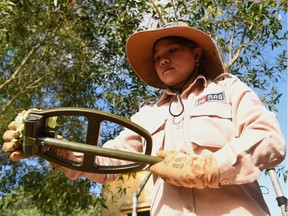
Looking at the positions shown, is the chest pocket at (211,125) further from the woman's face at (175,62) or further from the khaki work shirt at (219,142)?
the woman's face at (175,62)

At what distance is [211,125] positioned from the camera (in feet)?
4.75

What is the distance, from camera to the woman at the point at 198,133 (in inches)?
47.6

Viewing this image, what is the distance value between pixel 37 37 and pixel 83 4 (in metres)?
1.12

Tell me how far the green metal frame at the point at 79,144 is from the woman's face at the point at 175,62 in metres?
0.39

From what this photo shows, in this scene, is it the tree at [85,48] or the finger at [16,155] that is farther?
the tree at [85,48]

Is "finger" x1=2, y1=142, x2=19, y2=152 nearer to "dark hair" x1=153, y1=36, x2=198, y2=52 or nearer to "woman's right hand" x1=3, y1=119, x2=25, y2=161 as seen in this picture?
"woman's right hand" x1=3, y1=119, x2=25, y2=161

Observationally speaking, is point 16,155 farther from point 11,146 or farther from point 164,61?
point 164,61

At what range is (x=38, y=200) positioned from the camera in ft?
21.4

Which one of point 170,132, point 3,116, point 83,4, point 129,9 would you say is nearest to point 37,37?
point 83,4

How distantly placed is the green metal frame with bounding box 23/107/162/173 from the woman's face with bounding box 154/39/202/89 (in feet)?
1.28

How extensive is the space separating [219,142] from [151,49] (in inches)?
26.9

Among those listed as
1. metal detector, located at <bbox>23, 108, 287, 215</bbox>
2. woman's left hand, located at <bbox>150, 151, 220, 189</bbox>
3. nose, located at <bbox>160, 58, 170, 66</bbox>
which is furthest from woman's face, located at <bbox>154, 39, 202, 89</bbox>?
woman's left hand, located at <bbox>150, 151, 220, 189</bbox>

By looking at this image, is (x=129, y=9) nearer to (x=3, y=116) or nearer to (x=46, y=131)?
(x=3, y=116)

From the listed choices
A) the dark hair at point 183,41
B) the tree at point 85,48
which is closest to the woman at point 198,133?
the dark hair at point 183,41
